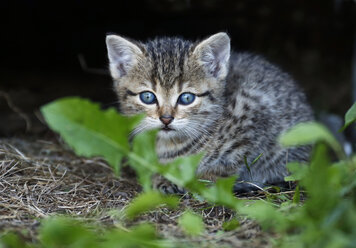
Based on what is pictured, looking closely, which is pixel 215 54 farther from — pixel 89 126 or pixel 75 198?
pixel 89 126

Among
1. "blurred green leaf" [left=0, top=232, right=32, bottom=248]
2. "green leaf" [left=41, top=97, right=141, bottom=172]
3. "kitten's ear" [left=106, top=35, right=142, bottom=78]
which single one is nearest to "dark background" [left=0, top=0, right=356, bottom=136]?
"kitten's ear" [left=106, top=35, right=142, bottom=78]

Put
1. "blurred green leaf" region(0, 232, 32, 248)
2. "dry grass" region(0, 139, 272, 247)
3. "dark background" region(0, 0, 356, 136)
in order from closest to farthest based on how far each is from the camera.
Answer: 1. "blurred green leaf" region(0, 232, 32, 248)
2. "dry grass" region(0, 139, 272, 247)
3. "dark background" region(0, 0, 356, 136)

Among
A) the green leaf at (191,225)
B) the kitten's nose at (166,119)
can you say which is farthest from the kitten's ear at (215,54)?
the green leaf at (191,225)

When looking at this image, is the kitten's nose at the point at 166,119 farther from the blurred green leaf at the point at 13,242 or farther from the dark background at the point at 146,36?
the dark background at the point at 146,36

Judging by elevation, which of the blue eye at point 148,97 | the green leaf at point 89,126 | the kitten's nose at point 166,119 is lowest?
→ the kitten's nose at point 166,119

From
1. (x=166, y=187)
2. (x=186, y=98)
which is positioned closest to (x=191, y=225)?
(x=166, y=187)

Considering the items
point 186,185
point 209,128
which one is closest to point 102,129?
point 186,185

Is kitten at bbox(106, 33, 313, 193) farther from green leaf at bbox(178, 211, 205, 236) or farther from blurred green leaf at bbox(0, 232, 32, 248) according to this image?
blurred green leaf at bbox(0, 232, 32, 248)
